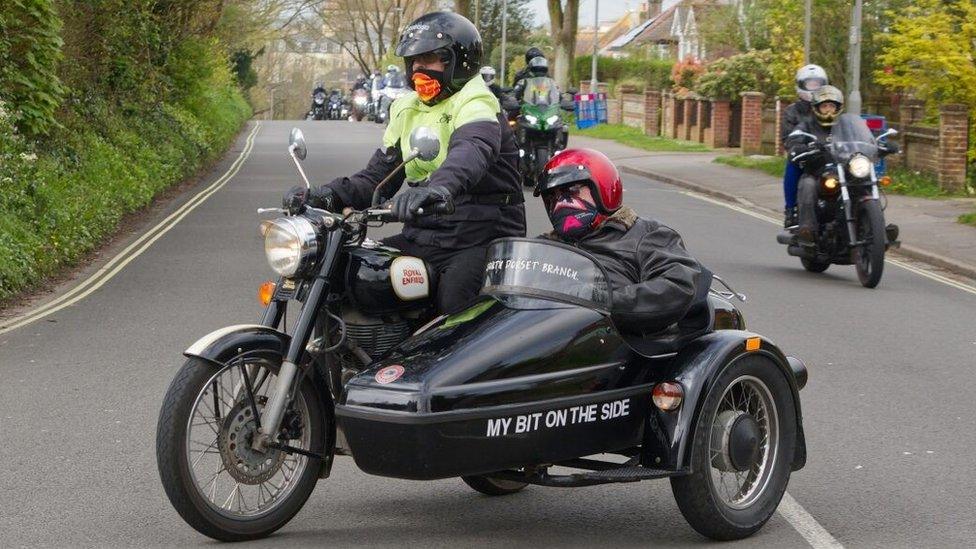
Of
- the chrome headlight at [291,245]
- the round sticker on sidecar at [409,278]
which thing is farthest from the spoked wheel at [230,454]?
the round sticker on sidecar at [409,278]

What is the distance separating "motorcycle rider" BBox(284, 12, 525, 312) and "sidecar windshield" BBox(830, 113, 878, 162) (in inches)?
325

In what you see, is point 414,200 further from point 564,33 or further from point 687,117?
point 564,33

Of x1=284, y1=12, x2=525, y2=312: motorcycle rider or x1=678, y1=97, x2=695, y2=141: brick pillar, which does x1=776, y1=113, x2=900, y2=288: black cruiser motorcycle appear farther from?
x1=678, y1=97, x2=695, y2=141: brick pillar

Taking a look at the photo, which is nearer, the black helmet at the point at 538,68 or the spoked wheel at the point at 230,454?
the spoked wheel at the point at 230,454

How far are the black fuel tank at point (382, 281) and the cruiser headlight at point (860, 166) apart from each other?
867cm

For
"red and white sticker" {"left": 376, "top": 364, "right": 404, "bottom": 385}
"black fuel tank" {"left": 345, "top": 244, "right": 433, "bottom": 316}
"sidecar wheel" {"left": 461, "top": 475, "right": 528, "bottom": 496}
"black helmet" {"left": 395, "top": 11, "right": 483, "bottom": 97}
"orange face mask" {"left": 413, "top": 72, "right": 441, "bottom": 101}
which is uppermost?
"black helmet" {"left": 395, "top": 11, "right": 483, "bottom": 97}

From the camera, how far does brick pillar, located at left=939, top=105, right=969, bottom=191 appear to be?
22.9m

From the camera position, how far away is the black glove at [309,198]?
5625 millimetres

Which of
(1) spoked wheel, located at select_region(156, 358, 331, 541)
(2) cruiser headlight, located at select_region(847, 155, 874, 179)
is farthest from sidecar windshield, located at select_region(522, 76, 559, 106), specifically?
(1) spoked wheel, located at select_region(156, 358, 331, 541)

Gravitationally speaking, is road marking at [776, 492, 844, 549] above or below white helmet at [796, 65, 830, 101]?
below

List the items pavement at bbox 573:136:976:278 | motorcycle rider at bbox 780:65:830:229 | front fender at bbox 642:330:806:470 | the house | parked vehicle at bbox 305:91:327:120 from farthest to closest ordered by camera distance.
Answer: the house < parked vehicle at bbox 305:91:327:120 < pavement at bbox 573:136:976:278 < motorcycle rider at bbox 780:65:830:229 < front fender at bbox 642:330:806:470

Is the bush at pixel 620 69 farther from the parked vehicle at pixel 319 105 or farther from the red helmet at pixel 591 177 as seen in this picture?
the red helmet at pixel 591 177

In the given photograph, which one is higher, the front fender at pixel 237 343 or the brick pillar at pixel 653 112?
the front fender at pixel 237 343

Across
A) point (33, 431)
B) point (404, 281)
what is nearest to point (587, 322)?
point (404, 281)
